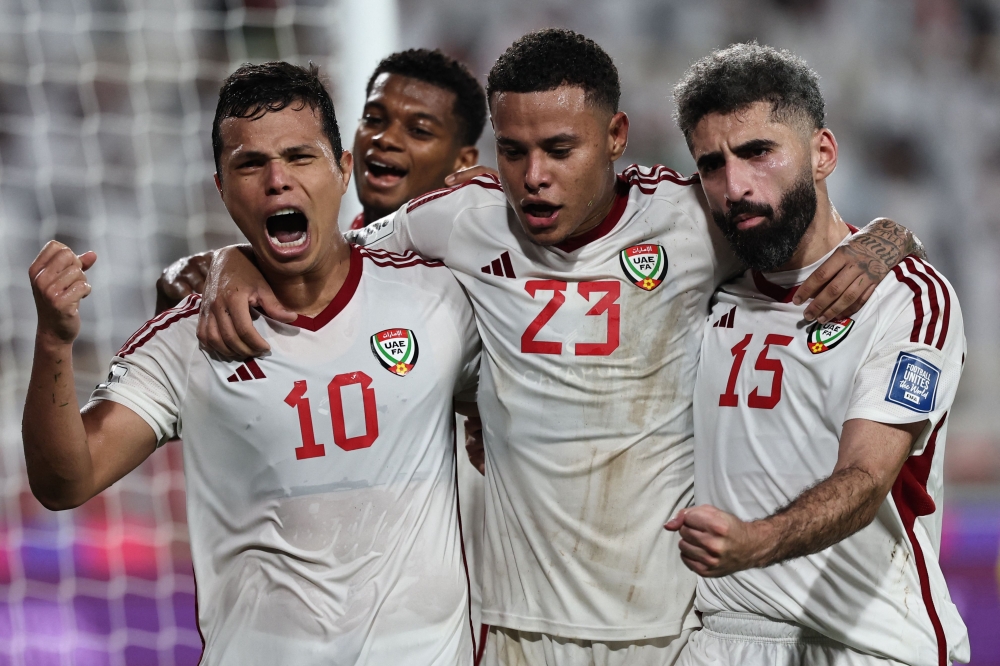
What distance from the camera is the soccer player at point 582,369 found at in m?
2.30

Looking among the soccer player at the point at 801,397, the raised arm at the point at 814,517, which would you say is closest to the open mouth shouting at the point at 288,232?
the soccer player at the point at 801,397

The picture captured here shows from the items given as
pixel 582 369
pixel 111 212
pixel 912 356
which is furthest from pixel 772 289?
pixel 111 212

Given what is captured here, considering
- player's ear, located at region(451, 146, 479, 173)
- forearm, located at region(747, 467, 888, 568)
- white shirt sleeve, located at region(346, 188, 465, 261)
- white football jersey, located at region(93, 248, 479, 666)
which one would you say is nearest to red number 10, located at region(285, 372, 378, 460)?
white football jersey, located at region(93, 248, 479, 666)

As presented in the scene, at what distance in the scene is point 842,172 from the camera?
273 inches

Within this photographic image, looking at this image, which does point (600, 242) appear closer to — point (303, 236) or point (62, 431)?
point (303, 236)

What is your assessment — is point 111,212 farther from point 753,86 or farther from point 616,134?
point 753,86

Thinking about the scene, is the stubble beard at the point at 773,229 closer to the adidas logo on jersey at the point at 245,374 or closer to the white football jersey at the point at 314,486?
the white football jersey at the point at 314,486

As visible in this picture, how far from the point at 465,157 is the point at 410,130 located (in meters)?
0.22

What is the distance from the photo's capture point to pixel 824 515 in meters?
1.80

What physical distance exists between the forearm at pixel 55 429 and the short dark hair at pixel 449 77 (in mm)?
1707

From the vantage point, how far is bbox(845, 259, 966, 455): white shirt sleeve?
2004 millimetres

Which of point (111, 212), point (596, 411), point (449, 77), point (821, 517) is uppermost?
point (449, 77)

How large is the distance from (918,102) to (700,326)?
5.29 metres

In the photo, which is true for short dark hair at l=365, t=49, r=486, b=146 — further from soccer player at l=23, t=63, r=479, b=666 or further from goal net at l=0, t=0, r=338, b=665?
goal net at l=0, t=0, r=338, b=665
